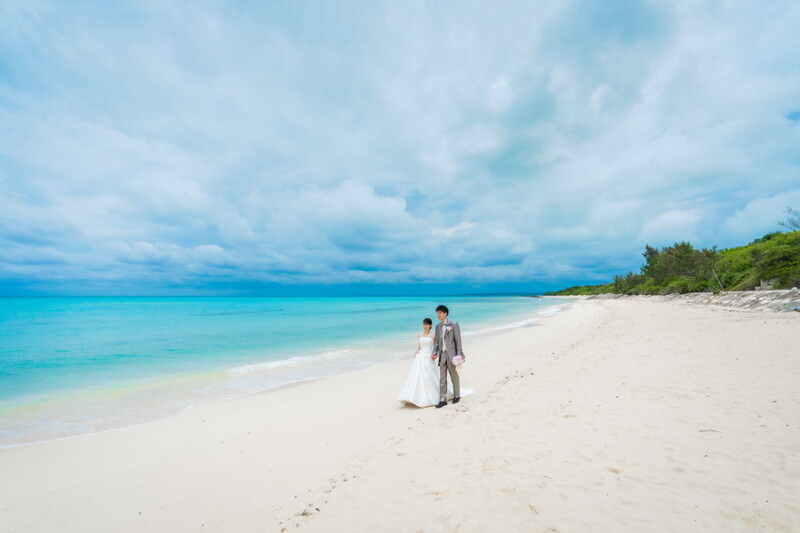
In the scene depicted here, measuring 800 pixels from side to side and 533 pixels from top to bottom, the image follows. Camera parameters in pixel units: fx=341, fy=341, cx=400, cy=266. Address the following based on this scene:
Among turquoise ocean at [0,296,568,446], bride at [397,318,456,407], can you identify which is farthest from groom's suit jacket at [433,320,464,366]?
turquoise ocean at [0,296,568,446]

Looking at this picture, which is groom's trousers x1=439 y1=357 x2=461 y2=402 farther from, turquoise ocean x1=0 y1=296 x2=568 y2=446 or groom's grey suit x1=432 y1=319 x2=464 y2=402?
turquoise ocean x1=0 y1=296 x2=568 y2=446

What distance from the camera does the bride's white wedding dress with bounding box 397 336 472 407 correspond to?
357 inches

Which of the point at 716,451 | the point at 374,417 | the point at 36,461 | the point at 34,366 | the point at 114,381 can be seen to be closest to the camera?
A: the point at 716,451

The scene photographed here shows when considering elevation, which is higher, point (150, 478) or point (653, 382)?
point (653, 382)

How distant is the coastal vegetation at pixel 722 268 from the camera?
33.3 meters

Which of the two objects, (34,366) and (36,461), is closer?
(36,461)

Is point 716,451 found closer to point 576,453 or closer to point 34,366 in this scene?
point 576,453

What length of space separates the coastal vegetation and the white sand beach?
111 feet

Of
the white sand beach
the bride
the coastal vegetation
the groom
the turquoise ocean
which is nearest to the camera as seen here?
the white sand beach

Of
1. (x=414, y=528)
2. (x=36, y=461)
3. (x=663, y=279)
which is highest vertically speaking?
(x=663, y=279)

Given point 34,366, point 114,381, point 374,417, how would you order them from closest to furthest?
point 374,417, point 114,381, point 34,366

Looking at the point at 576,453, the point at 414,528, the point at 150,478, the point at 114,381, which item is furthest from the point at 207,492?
the point at 114,381

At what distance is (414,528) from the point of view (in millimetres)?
3965

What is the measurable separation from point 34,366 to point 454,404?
2449 centimetres
